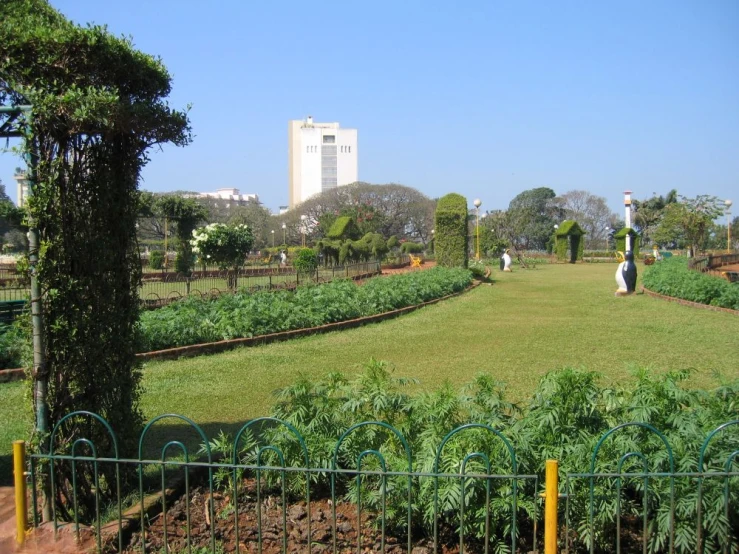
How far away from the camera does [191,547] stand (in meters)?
3.54

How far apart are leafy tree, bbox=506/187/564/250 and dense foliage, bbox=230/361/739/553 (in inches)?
2087

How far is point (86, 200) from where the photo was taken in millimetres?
3969

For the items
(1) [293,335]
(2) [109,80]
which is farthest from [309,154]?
(2) [109,80]

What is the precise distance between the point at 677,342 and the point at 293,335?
20.8 feet

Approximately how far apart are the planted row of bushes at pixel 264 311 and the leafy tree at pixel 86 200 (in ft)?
18.0

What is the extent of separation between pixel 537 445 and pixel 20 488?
2.78 m

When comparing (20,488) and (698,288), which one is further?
(698,288)

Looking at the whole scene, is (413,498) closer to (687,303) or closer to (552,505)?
(552,505)

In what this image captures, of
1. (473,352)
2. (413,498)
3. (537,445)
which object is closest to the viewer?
(413,498)

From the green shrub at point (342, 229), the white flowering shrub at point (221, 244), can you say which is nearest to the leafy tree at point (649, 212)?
the green shrub at point (342, 229)

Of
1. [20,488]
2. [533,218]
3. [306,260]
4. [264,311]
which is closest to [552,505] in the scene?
[20,488]

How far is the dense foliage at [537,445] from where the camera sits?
3322 millimetres

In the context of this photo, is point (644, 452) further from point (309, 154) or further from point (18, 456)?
point (309, 154)

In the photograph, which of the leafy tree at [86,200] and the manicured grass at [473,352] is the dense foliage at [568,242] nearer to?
the manicured grass at [473,352]
